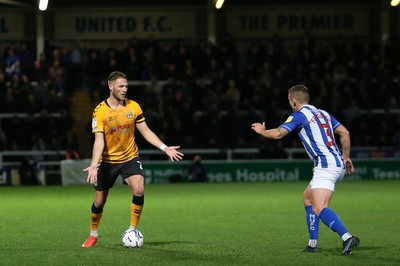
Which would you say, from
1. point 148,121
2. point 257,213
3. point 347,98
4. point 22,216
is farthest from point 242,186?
point 22,216

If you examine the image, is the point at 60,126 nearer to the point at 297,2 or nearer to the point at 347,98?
the point at 347,98

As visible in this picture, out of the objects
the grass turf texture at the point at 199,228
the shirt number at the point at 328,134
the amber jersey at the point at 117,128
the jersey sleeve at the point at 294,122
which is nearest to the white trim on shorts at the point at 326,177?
the shirt number at the point at 328,134

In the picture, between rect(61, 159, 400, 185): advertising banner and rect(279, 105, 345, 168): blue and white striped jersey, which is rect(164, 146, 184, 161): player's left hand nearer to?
rect(279, 105, 345, 168): blue and white striped jersey

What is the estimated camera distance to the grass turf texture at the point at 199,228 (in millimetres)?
9445

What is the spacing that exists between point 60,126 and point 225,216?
13.0 m

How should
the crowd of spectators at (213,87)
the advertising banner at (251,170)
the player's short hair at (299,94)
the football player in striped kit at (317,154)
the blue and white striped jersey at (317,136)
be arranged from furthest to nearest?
1. the crowd of spectators at (213,87)
2. the advertising banner at (251,170)
3. the player's short hair at (299,94)
4. the blue and white striped jersey at (317,136)
5. the football player in striped kit at (317,154)

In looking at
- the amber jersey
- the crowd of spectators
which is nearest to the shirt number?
the amber jersey

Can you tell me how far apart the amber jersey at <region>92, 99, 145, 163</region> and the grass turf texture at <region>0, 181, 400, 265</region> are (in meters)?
1.08

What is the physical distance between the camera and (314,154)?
986 cm

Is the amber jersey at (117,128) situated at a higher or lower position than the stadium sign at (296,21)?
lower

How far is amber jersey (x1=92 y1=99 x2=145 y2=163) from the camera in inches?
415

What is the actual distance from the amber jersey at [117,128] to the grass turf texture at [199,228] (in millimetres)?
1084

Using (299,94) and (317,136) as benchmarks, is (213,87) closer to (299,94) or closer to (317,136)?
(299,94)

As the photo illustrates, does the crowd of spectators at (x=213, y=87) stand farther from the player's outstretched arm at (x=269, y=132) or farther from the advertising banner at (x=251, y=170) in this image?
the player's outstretched arm at (x=269, y=132)
